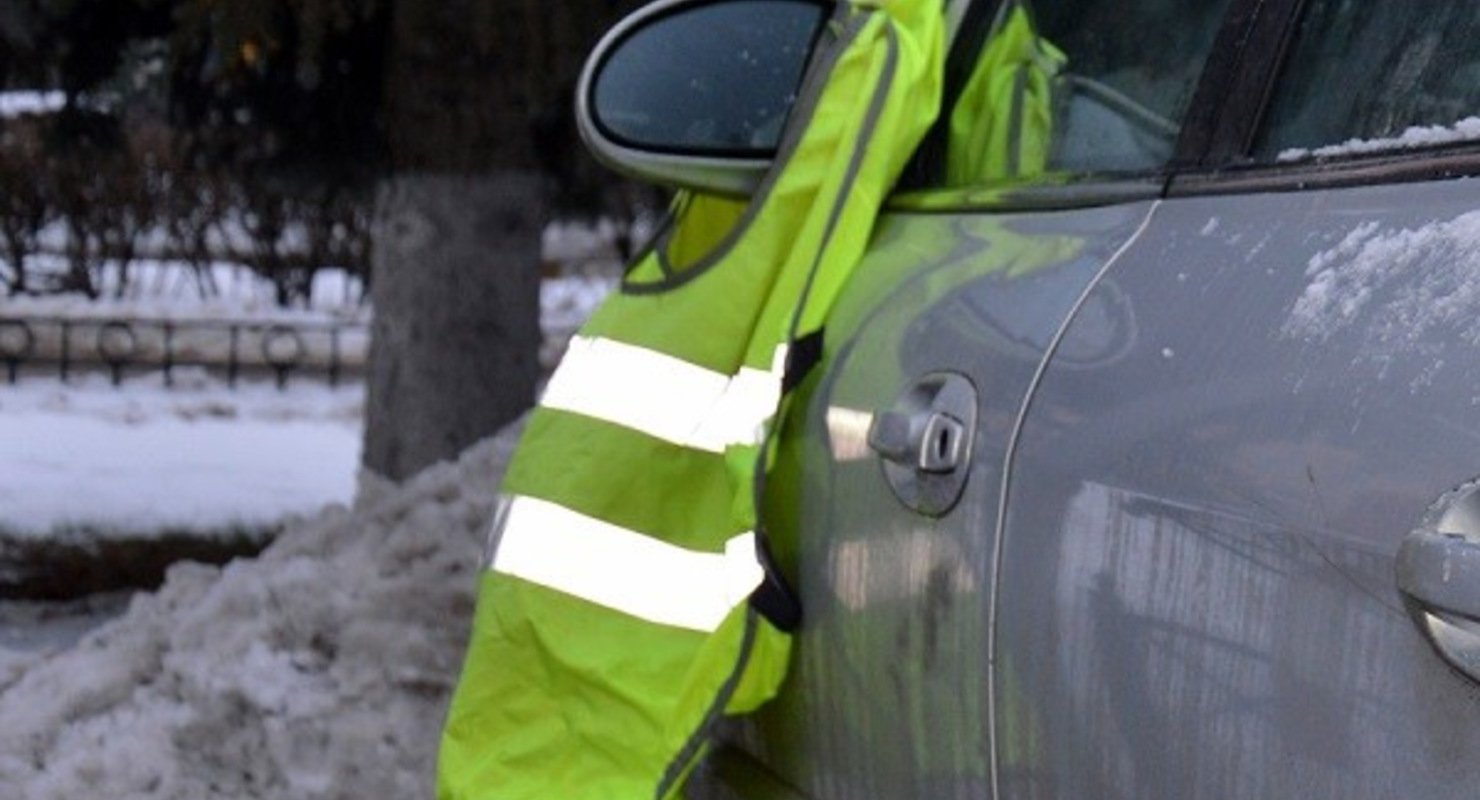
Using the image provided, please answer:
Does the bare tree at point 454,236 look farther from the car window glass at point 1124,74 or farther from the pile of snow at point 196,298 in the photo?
the pile of snow at point 196,298

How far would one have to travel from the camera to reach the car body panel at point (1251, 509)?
70.9 inches

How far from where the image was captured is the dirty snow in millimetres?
1850

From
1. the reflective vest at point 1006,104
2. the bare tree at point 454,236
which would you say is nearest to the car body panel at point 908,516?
the reflective vest at point 1006,104

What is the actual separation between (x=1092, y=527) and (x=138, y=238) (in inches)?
717

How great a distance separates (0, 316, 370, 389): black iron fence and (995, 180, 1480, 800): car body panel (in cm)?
1366

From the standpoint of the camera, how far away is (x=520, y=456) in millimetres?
3555

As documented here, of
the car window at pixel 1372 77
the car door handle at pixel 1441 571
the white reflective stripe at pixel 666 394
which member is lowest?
the white reflective stripe at pixel 666 394

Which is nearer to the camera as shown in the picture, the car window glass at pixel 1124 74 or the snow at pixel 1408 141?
the snow at pixel 1408 141

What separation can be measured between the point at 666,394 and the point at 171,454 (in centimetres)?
924

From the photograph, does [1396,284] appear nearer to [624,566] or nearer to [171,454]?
[624,566]

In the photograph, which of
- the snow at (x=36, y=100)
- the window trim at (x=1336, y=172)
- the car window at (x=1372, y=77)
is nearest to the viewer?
the window trim at (x=1336, y=172)

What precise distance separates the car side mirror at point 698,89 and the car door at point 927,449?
0.33 metres

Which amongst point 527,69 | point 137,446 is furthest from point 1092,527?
point 137,446

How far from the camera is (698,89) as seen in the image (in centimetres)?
352
